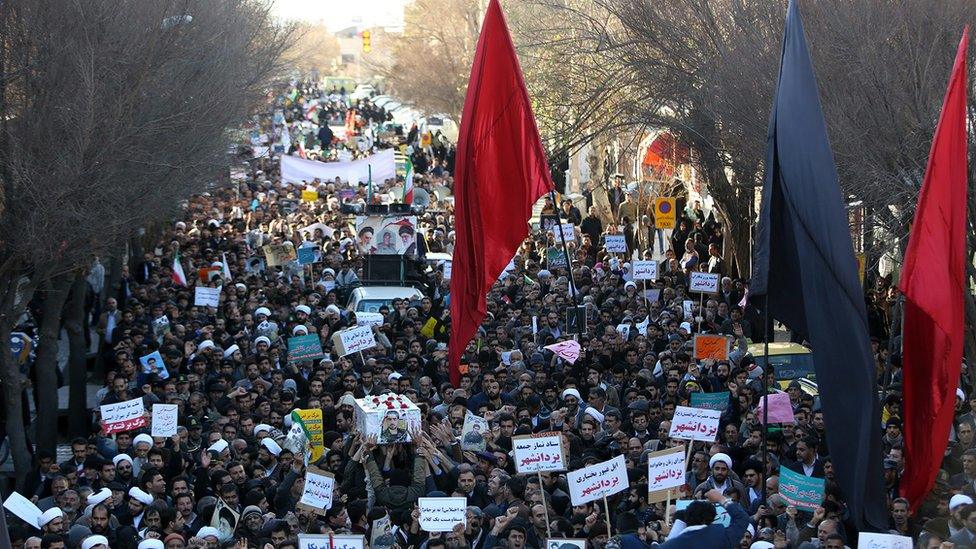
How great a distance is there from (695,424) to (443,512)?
2708 millimetres

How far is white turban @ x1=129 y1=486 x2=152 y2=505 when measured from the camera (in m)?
12.9

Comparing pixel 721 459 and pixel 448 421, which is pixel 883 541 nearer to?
pixel 721 459

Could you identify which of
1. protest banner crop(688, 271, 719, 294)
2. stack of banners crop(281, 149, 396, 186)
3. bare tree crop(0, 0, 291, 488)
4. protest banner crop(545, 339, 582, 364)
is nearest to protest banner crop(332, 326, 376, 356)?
protest banner crop(545, 339, 582, 364)

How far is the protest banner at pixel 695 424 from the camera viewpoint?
13078 mm

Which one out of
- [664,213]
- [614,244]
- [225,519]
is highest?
[664,213]

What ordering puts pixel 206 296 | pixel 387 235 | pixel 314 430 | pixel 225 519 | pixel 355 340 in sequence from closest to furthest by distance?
1. pixel 225 519
2. pixel 314 430
3. pixel 355 340
4. pixel 206 296
5. pixel 387 235

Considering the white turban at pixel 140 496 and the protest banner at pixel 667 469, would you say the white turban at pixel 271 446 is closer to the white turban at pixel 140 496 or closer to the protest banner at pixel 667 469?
the white turban at pixel 140 496

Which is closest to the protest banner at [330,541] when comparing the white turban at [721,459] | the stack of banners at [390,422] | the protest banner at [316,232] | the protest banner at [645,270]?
the stack of banners at [390,422]

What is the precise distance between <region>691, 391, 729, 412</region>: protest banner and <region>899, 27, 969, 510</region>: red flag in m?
2.66

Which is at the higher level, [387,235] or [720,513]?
[387,235]

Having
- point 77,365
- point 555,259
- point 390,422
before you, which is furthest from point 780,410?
point 555,259

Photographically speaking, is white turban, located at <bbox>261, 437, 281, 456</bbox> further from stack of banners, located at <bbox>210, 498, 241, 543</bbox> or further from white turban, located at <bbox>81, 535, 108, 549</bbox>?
white turban, located at <bbox>81, 535, 108, 549</bbox>

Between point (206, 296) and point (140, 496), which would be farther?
point (206, 296)

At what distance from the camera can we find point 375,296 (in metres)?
23.5
